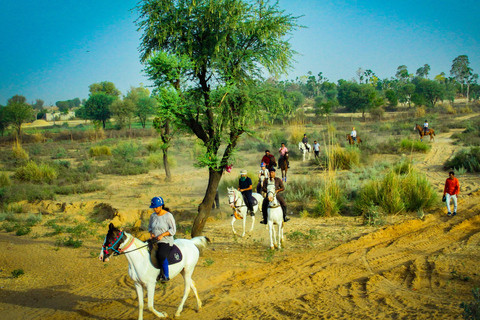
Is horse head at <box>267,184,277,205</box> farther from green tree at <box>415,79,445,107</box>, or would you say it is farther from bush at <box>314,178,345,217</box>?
green tree at <box>415,79,445,107</box>

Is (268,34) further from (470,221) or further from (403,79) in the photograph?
(403,79)

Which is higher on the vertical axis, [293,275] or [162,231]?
[162,231]

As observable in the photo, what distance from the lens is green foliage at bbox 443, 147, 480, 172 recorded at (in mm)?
18878

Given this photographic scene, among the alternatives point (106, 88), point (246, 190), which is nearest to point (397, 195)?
point (246, 190)

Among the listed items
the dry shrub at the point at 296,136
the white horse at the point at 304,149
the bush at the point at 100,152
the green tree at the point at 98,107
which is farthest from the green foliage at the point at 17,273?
the green tree at the point at 98,107

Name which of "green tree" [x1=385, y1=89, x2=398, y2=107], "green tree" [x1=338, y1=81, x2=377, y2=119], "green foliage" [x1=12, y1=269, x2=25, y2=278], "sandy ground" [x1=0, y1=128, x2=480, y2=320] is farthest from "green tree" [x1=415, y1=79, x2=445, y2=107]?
"green foliage" [x1=12, y1=269, x2=25, y2=278]

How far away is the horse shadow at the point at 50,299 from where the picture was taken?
7.19 metres

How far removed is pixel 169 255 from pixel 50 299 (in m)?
3.54

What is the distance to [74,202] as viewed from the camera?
17.5 m

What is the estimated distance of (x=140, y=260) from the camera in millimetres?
6188

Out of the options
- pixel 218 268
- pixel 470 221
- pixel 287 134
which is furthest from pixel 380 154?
pixel 218 268

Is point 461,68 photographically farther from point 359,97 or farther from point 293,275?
point 293,275

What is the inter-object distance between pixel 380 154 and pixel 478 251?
765 inches

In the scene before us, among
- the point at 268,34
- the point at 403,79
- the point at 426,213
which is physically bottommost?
the point at 426,213
